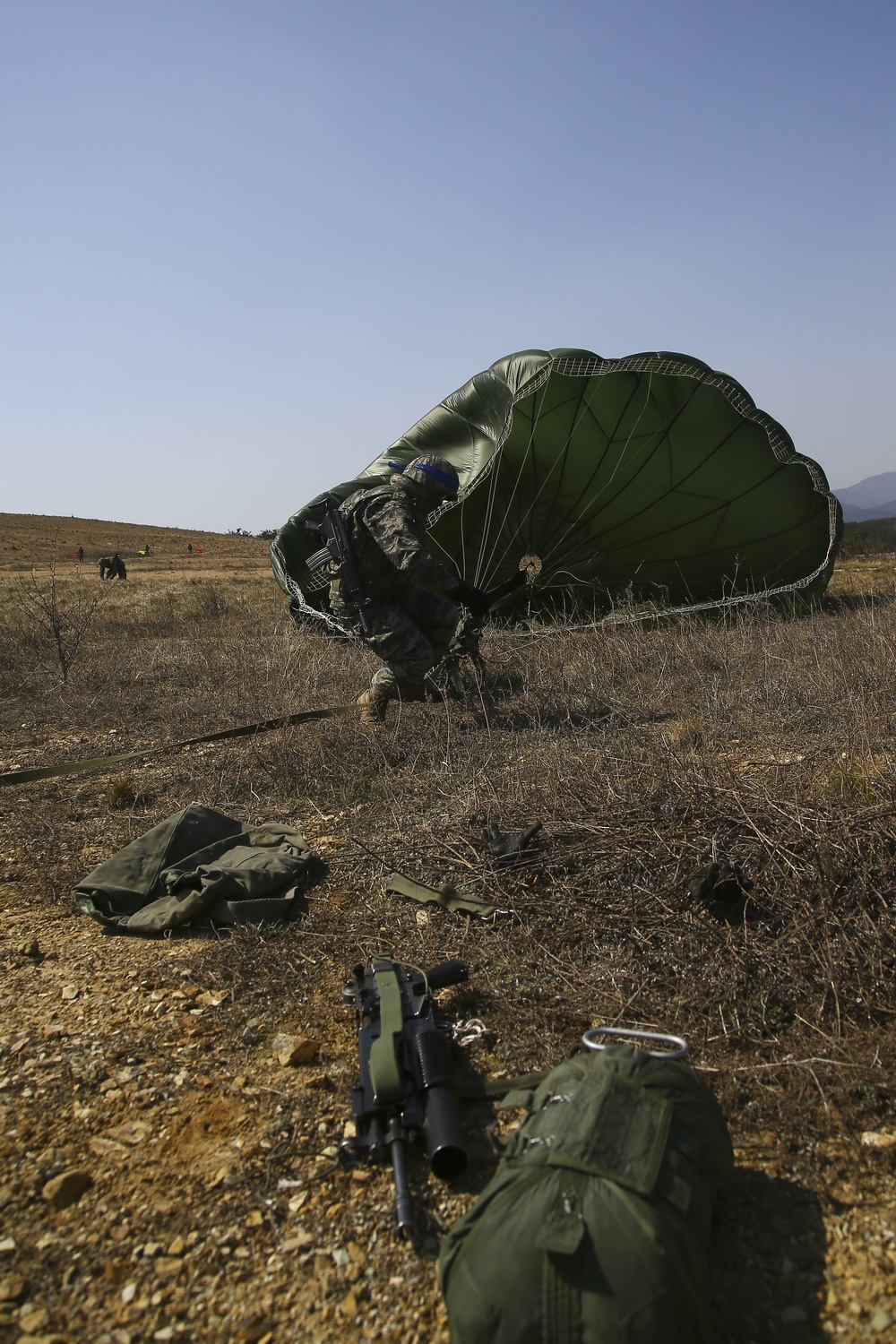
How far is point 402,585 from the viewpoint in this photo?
18.1 feet

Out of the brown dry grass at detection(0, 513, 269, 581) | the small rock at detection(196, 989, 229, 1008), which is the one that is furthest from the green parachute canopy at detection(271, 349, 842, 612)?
the brown dry grass at detection(0, 513, 269, 581)

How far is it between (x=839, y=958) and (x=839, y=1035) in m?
0.22

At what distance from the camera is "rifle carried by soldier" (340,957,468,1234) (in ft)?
5.62

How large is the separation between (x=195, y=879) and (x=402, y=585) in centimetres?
285

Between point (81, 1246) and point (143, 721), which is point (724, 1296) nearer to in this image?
point (81, 1246)

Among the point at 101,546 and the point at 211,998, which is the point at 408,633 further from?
the point at 101,546

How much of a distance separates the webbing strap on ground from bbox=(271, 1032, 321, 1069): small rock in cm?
271

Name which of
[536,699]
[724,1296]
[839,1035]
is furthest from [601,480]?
[724,1296]

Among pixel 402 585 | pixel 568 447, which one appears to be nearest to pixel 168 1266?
pixel 402 585

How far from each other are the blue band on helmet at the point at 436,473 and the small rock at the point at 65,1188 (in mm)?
4264

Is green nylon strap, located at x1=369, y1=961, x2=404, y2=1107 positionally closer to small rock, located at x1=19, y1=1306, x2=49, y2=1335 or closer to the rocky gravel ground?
the rocky gravel ground

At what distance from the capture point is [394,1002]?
213cm

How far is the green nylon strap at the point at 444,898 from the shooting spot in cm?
273

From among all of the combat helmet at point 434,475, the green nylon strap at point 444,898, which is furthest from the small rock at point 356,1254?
the combat helmet at point 434,475
